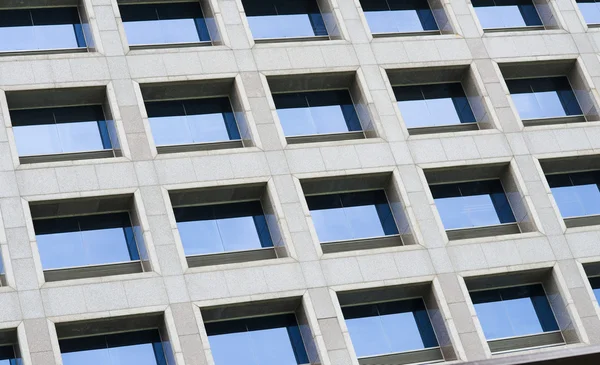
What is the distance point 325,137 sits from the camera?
136ft

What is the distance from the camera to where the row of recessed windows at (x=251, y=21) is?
41.6m

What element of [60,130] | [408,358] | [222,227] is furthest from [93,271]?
[408,358]

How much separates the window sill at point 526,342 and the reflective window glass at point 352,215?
4.75 metres

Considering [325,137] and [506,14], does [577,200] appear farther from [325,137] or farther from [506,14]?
[325,137]

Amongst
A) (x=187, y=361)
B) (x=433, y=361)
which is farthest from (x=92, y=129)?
(x=433, y=361)

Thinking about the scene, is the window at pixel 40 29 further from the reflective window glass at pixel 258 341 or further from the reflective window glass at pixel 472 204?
the reflective window glass at pixel 472 204

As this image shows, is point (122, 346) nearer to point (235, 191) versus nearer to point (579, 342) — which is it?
point (235, 191)

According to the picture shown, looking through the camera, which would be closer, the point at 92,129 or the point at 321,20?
the point at 92,129

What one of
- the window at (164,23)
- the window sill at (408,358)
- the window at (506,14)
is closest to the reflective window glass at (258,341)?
the window sill at (408,358)

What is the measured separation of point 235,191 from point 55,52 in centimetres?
757

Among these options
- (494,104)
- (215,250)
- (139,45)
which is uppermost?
(139,45)

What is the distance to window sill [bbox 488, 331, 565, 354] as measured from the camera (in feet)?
127

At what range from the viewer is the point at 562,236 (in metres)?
40.0

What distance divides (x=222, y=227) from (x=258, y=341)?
392cm
